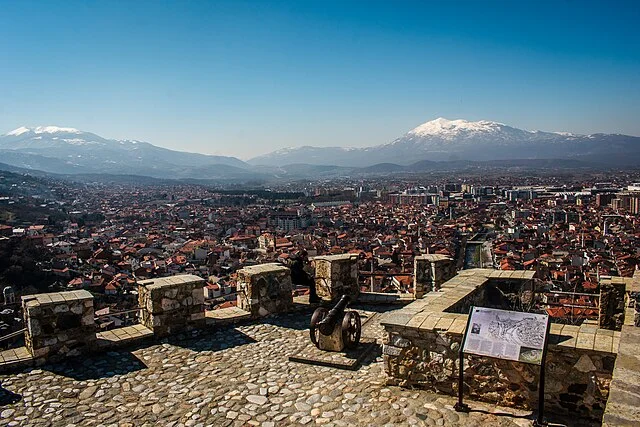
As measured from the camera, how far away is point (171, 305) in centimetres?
739

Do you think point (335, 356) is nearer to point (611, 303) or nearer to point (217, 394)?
point (217, 394)

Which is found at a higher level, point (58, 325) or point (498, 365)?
point (498, 365)

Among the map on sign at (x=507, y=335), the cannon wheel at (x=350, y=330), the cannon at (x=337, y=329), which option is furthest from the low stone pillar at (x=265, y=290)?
the map on sign at (x=507, y=335)

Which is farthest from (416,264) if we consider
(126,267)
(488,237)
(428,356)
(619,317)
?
(488,237)

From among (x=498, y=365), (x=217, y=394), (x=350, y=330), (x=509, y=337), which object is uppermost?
(x=509, y=337)

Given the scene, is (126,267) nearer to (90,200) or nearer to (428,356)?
(428,356)

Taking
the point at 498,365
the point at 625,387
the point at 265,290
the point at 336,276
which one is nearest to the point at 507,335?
the point at 498,365

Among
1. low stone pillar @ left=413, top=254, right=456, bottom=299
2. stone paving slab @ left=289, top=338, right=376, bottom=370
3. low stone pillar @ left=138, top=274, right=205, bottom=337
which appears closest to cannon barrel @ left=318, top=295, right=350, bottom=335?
stone paving slab @ left=289, top=338, right=376, bottom=370

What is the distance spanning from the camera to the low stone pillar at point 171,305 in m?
7.27

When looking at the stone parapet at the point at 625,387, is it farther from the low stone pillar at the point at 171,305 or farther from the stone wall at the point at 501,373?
the low stone pillar at the point at 171,305

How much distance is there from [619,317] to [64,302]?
766cm

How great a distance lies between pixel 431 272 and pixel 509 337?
194 inches

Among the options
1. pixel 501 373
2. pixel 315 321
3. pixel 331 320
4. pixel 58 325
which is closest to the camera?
pixel 501 373

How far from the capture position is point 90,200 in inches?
4769
